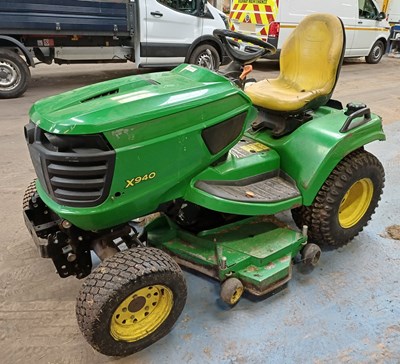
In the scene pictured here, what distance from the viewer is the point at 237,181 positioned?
6.36 ft

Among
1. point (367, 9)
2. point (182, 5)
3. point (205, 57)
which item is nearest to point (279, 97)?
point (182, 5)

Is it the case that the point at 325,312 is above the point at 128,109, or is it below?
below

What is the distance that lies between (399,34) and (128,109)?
10.7 metres

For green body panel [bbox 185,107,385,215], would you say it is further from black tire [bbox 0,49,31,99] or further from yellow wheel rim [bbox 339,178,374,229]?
black tire [bbox 0,49,31,99]

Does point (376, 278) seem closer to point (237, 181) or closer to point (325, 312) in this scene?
point (325, 312)

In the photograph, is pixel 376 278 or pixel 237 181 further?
pixel 376 278

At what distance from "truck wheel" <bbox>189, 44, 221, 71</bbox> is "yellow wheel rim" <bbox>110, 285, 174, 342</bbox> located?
5331 mm

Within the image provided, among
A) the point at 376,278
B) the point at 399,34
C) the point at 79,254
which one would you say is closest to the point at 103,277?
the point at 79,254

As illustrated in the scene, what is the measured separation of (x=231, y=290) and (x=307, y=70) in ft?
4.85

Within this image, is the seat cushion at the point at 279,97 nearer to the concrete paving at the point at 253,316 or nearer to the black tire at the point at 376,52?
the concrete paving at the point at 253,316

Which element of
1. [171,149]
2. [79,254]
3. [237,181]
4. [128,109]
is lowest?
[79,254]

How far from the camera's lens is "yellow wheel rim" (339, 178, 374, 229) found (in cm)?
234

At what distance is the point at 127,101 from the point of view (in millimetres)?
1522

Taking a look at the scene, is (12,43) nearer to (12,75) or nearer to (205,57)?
(12,75)
